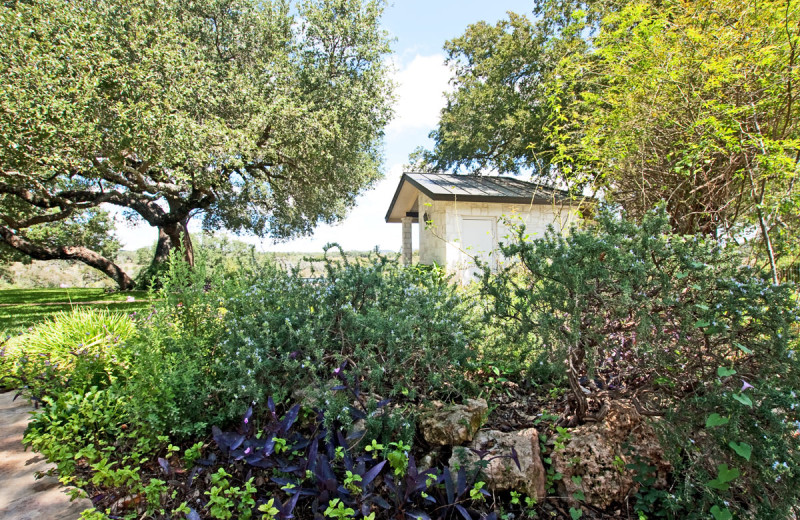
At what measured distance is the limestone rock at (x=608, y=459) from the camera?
213cm

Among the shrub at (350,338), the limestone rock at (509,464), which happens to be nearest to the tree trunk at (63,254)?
the shrub at (350,338)

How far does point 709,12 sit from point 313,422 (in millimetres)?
5143

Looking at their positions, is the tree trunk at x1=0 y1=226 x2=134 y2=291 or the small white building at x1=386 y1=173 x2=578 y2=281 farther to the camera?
the tree trunk at x1=0 y1=226 x2=134 y2=291

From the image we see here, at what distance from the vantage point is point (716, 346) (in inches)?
74.4

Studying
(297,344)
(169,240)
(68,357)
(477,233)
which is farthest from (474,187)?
(169,240)

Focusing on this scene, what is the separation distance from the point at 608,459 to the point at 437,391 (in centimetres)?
100

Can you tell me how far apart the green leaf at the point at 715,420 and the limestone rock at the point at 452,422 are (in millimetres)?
1036

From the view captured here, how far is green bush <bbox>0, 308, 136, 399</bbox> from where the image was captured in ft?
9.97

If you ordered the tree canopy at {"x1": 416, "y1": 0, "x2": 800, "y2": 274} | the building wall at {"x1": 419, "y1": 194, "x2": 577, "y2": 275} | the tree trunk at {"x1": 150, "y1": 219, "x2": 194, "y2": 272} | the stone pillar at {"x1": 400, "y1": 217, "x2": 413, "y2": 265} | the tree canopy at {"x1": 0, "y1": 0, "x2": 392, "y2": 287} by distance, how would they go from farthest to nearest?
the stone pillar at {"x1": 400, "y1": 217, "x2": 413, "y2": 265}
the tree trunk at {"x1": 150, "y1": 219, "x2": 194, "y2": 272}
the building wall at {"x1": 419, "y1": 194, "x2": 577, "y2": 275}
the tree canopy at {"x1": 0, "y1": 0, "x2": 392, "y2": 287}
the tree canopy at {"x1": 416, "y1": 0, "x2": 800, "y2": 274}

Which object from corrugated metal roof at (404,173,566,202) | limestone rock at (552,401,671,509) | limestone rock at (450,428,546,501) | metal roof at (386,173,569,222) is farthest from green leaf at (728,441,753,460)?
corrugated metal roof at (404,173,566,202)

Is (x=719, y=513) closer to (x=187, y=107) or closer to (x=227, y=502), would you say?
(x=227, y=502)

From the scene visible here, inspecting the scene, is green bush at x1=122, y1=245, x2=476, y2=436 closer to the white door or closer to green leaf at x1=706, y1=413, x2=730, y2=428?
green leaf at x1=706, y1=413, x2=730, y2=428

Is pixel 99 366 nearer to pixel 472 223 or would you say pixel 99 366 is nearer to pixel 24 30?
pixel 24 30

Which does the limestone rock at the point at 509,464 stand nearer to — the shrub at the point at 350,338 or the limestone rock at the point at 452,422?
the limestone rock at the point at 452,422
